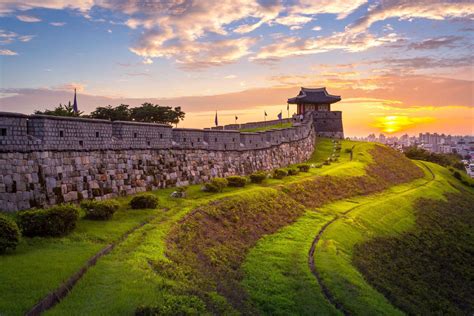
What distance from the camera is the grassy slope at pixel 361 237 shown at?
1695cm

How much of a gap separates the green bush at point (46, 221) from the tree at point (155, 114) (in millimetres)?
37788

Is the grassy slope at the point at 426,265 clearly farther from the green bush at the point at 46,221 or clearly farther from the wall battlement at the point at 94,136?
the wall battlement at the point at 94,136

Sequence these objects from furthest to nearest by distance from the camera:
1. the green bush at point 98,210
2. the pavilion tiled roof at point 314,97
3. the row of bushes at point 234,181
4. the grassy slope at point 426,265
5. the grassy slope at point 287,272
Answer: the pavilion tiled roof at point 314,97
the row of bushes at point 234,181
the grassy slope at point 426,265
the green bush at point 98,210
the grassy slope at point 287,272

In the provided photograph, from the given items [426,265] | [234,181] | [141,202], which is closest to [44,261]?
[141,202]

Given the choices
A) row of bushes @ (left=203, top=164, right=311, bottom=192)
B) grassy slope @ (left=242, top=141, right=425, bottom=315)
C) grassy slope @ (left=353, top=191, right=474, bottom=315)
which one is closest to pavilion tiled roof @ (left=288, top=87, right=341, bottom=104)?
row of bushes @ (left=203, top=164, right=311, bottom=192)

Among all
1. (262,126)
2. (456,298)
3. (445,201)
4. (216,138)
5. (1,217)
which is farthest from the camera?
(262,126)

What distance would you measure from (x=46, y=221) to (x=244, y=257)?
9010 mm

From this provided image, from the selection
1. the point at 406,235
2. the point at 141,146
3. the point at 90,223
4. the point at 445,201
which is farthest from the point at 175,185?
the point at 445,201

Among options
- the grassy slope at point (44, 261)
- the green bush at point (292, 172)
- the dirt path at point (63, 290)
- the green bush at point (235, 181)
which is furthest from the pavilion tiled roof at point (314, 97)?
the dirt path at point (63, 290)

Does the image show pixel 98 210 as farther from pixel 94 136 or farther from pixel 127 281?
pixel 127 281

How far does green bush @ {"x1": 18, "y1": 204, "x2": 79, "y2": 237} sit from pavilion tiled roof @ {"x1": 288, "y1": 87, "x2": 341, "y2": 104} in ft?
210

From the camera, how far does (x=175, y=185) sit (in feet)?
93.7

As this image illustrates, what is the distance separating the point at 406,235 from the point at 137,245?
21.9 meters

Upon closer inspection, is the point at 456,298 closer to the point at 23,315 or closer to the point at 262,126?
the point at 23,315
